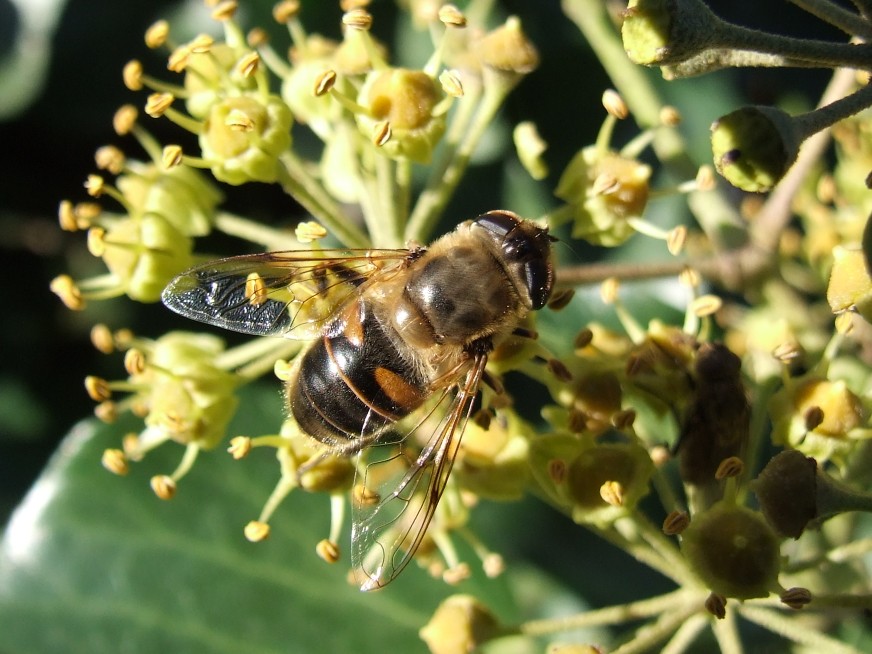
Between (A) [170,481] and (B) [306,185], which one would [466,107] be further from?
(A) [170,481]

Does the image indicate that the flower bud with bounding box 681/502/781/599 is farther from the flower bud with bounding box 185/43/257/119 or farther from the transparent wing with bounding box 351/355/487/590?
the flower bud with bounding box 185/43/257/119

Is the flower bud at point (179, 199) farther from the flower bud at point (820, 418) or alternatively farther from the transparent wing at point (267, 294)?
the flower bud at point (820, 418)

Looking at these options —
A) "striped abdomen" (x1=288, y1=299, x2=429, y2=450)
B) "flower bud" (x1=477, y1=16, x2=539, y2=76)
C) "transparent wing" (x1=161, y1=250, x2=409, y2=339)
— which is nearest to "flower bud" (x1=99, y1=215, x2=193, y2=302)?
"transparent wing" (x1=161, y1=250, x2=409, y2=339)

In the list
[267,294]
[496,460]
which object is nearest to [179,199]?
[267,294]

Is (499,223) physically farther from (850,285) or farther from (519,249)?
(850,285)

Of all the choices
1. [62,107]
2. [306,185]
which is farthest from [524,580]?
[62,107]

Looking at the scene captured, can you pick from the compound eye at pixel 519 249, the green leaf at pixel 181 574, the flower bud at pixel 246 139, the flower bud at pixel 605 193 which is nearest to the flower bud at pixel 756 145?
the compound eye at pixel 519 249
